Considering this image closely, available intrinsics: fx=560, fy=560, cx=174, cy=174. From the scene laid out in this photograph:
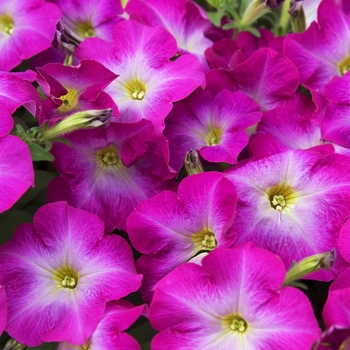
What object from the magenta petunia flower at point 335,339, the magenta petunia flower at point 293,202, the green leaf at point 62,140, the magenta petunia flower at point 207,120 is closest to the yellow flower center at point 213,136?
the magenta petunia flower at point 207,120

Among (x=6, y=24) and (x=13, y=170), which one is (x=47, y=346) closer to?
(x=13, y=170)

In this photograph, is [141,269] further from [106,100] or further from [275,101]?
[275,101]

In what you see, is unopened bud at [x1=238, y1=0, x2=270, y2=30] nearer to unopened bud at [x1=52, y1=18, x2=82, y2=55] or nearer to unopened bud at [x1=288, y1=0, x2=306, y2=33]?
unopened bud at [x1=288, y1=0, x2=306, y2=33]

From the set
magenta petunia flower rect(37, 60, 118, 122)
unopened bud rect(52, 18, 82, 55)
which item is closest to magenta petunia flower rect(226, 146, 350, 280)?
magenta petunia flower rect(37, 60, 118, 122)

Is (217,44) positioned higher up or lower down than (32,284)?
higher up

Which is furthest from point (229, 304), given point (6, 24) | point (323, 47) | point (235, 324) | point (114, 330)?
point (6, 24)

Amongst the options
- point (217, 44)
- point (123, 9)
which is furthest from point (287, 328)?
point (123, 9)

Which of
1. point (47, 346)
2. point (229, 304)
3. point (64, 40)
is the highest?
point (64, 40)
